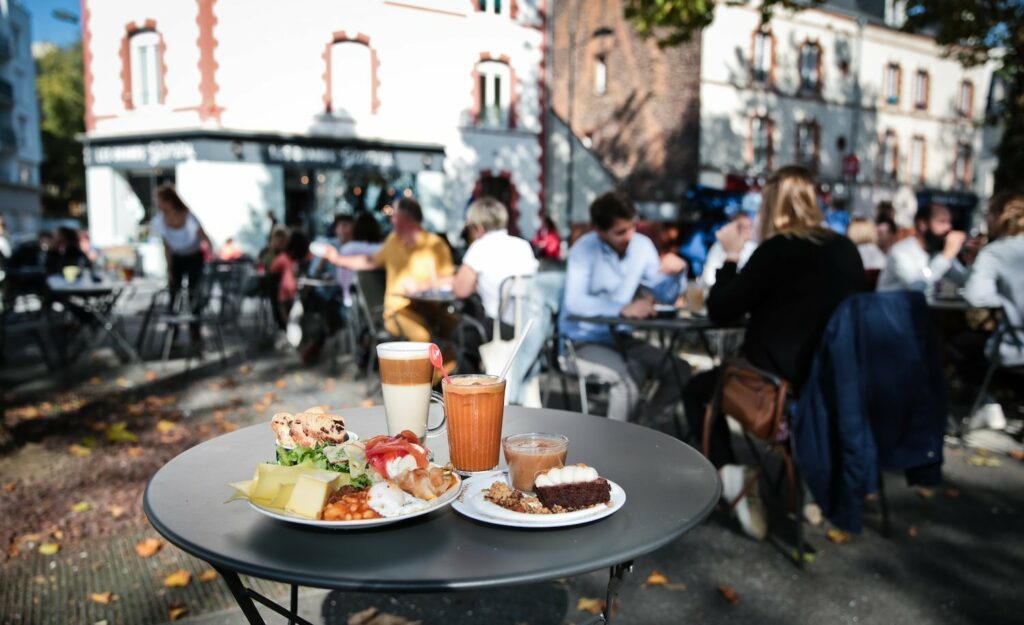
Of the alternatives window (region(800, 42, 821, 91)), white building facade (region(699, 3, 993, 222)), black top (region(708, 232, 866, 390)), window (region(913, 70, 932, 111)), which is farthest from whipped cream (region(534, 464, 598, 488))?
window (region(913, 70, 932, 111))

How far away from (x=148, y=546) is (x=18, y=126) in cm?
5162

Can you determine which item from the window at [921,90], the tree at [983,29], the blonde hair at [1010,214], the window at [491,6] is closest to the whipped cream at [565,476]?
the window at [491,6]

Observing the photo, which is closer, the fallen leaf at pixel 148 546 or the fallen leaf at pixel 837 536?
the fallen leaf at pixel 148 546

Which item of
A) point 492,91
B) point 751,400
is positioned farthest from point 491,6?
point 751,400

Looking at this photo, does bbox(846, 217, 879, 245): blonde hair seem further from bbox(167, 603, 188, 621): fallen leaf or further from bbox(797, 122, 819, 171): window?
bbox(797, 122, 819, 171): window

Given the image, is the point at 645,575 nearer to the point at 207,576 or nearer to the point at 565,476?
the point at 207,576

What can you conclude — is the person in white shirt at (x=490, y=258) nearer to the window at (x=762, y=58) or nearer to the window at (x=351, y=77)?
the window at (x=351, y=77)

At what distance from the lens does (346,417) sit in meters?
1.88

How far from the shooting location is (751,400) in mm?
3146

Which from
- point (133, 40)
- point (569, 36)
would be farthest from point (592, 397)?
point (569, 36)

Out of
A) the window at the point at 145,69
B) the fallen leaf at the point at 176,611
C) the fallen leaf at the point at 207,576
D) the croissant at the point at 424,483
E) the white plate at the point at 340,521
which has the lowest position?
the fallen leaf at the point at 207,576

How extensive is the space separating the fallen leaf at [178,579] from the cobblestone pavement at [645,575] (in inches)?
1.1

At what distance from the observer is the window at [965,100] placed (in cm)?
2839

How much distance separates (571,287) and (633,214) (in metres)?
0.56
